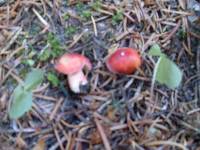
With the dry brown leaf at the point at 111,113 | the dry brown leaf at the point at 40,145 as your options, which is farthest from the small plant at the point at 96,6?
the dry brown leaf at the point at 40,145

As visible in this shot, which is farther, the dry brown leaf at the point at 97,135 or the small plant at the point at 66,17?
the small plant at the point at 66,17

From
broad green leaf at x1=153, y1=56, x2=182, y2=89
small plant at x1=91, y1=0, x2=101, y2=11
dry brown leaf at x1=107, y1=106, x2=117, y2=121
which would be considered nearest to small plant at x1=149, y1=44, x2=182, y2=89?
broad green leaf at x1=153, y1=56, x2=182, y2=89

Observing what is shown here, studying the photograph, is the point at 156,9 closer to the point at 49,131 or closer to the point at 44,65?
the point at 44,65

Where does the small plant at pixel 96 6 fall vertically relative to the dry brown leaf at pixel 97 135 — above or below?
above

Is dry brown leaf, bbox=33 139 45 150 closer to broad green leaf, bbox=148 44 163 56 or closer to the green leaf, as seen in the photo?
the green leaf

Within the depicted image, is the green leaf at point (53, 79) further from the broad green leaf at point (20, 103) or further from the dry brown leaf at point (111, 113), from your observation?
the dry brown leaf at point (111, 113)

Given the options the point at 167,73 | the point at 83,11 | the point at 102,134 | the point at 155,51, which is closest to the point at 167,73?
the point at 167,73
